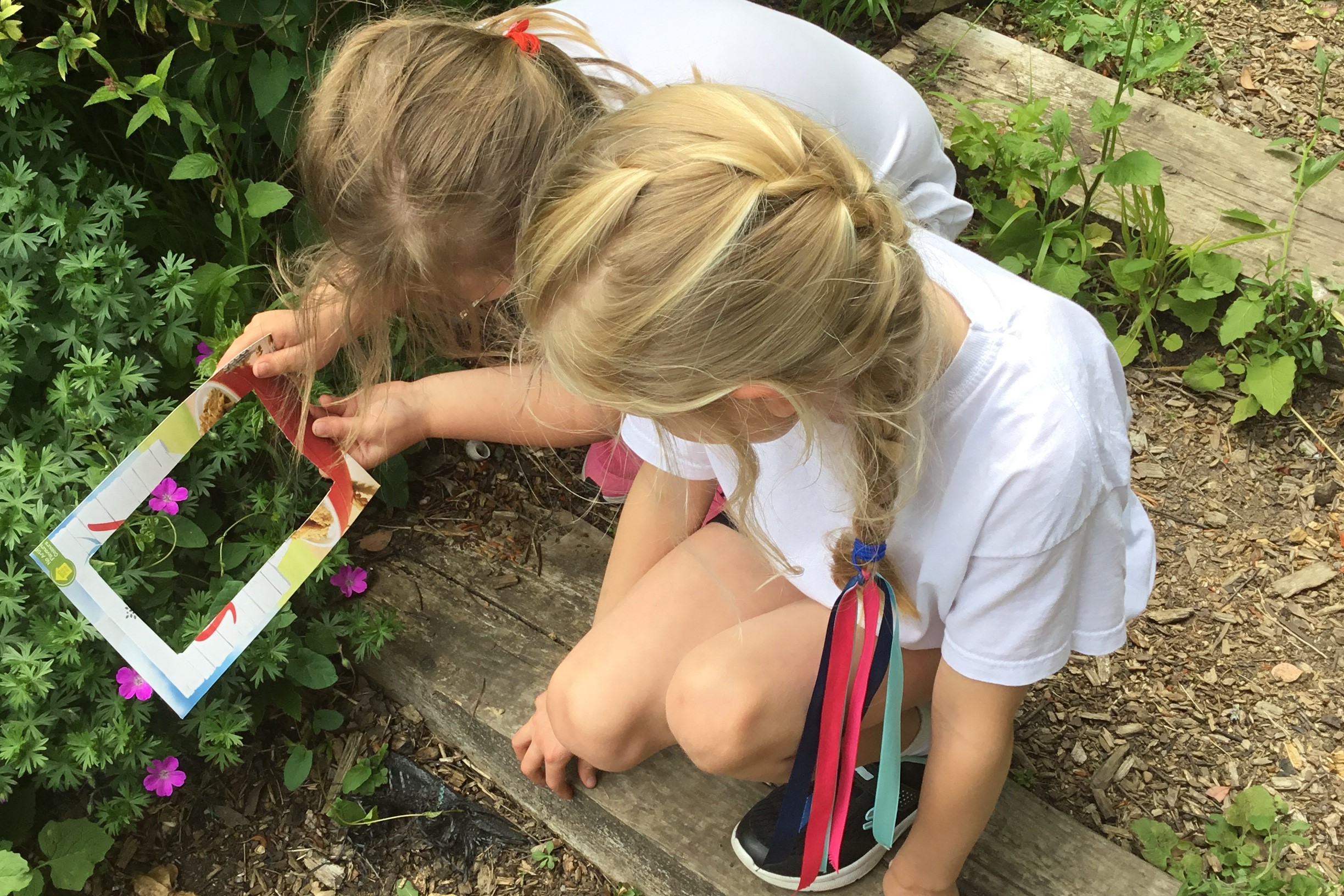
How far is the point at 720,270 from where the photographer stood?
2.88 ft

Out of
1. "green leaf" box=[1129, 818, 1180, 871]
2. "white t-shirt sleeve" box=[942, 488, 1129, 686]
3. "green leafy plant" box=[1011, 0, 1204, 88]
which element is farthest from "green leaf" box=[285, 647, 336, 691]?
"green leafy plant" box=[1011, 0, 1204, 88]

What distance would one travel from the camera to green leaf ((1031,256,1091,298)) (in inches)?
84.0

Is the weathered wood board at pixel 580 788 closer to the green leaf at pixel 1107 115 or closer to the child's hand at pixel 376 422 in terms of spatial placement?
the child's hand at pixel 376 422

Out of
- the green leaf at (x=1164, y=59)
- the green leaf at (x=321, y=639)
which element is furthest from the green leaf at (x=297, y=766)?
the green leaf at (x=1164, y=59)

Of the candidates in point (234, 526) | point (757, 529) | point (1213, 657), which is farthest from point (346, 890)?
point (1213, 657)

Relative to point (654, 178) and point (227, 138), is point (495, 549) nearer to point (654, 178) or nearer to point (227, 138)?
point (227, 138)

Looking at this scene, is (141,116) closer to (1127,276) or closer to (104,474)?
(104,474)

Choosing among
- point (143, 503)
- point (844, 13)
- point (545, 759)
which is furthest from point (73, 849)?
point (844, 13)

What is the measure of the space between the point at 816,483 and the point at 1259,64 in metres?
2.23

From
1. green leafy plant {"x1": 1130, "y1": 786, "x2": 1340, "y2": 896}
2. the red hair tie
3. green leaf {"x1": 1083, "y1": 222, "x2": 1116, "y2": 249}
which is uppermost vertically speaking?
the red hair tie

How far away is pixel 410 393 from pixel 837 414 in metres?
0.87

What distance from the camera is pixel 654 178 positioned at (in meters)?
0.91

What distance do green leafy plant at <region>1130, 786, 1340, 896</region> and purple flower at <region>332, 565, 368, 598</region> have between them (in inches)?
51.3

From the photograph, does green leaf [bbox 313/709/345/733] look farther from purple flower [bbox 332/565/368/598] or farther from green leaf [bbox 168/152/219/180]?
green leaf [bbox 168/152/219/180]
